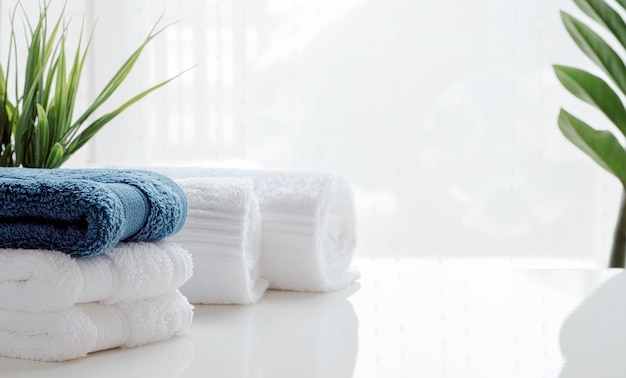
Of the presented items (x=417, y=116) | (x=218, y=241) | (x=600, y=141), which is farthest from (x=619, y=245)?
(x=218, y=241)

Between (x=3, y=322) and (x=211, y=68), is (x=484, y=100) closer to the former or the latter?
(x=211, y=68)

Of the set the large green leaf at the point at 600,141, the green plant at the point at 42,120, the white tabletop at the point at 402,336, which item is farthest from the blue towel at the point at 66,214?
the large green leaf at the point at 600,141

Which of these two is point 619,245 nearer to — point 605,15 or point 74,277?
point 605,15

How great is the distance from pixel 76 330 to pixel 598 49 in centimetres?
148

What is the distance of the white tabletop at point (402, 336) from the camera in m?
0.68

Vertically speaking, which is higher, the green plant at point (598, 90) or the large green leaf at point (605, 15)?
the large green leaf at point (605, 15)

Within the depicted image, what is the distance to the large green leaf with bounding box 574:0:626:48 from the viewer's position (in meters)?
1.88

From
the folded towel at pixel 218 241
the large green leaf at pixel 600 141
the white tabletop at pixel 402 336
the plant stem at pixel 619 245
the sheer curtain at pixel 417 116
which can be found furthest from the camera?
the sheer curtain at pixel 417 116

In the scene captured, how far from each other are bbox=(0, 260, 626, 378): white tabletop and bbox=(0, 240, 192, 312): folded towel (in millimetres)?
52

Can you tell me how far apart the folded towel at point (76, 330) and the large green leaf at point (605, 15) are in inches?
55.8

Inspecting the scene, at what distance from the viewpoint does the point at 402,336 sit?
0.81 metres

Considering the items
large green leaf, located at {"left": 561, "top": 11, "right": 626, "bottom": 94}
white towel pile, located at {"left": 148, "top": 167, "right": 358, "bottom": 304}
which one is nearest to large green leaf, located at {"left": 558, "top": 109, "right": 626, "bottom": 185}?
large green leaf, located at {"left": 561, "top": 11, "right": 626, "bottom": 94}

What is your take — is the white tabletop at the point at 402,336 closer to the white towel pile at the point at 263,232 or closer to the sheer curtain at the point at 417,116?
the white towel pile at the point at 263,232

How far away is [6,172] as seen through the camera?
2.63ft
